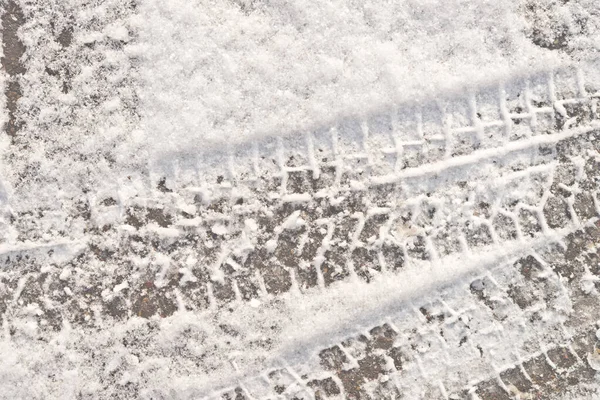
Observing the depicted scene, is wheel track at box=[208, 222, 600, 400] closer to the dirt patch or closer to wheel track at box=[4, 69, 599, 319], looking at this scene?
wheel track at box=[4, 69, 599, 319]

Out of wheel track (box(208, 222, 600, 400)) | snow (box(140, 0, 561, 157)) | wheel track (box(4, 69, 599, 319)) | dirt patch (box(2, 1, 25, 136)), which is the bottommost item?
wheel track (box(208, 222, 600, 400))

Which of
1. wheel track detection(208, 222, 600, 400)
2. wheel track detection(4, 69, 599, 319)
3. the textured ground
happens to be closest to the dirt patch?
the textured ground

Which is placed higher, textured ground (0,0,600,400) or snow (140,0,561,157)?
snow (140,0,561,157)

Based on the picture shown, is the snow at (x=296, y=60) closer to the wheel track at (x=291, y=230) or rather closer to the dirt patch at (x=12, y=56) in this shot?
the wheel track at (x=291, y=230)

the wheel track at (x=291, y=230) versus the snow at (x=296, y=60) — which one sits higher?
the snow at (x=296, y=60)

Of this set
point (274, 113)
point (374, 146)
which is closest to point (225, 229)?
point (274, 113)

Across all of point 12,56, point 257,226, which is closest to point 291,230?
point 257,226

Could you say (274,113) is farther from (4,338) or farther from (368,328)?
(4,338)

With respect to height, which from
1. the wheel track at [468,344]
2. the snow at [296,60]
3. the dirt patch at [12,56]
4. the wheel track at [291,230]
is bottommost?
the wheel track at [468,344]

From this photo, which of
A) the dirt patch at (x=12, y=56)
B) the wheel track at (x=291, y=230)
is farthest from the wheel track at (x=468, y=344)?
the dirt patch at (x=12, y=56)

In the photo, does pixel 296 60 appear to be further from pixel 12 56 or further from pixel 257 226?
pixel 12 56
